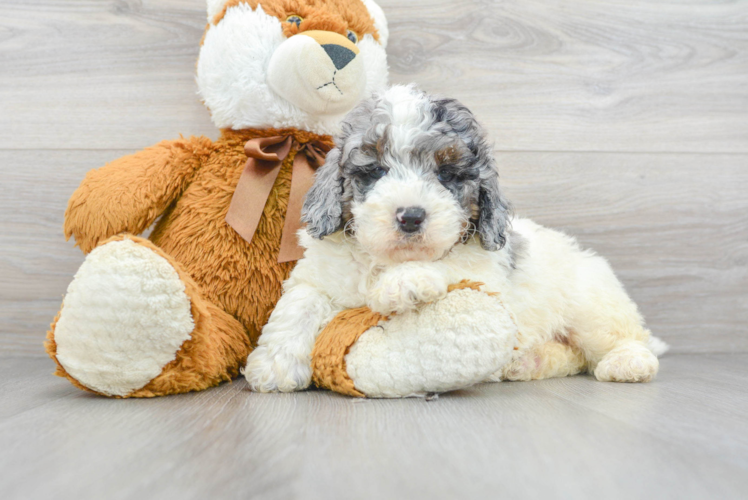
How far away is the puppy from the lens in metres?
1.19

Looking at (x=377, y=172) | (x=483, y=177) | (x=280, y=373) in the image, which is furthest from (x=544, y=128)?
(x=280, y=373)

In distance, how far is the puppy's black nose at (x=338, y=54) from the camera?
1.44m

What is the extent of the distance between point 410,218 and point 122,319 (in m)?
0.61

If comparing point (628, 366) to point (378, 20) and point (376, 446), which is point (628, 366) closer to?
point (376, 446)

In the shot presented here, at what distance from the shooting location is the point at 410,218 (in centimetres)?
116

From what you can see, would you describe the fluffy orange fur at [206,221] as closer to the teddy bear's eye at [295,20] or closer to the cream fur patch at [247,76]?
the cream fur patch at [247,76]

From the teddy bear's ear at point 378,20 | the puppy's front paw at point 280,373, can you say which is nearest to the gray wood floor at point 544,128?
the puppy's front paw at point 280,373

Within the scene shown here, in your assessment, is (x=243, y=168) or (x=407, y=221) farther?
(x=243, y=168)

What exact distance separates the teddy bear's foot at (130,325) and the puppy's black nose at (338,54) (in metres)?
0.64

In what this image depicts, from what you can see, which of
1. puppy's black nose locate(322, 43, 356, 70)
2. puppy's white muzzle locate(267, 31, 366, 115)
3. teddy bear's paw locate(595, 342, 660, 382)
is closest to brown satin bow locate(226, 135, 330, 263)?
puppy's white muzzle locate(267, 31, 366, 115)

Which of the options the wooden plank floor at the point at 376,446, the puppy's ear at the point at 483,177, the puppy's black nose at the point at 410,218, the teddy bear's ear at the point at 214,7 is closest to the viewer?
the wooden plank floor at the point at 376,446

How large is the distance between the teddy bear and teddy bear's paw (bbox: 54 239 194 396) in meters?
0.12

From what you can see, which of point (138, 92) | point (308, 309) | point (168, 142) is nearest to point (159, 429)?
point (308, 309)

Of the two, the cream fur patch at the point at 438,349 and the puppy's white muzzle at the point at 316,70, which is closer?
the cream fur patch at the point at 438,349
